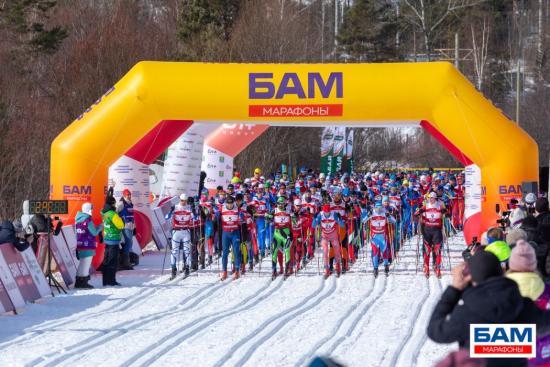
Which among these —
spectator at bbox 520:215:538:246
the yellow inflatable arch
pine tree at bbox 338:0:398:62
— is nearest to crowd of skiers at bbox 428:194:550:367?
spectator at bbox 520:215:538:246

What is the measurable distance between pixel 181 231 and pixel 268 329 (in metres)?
6.34

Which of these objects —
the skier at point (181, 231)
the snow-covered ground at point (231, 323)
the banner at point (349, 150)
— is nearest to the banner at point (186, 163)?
the snow-covered ground at point (231, 323)

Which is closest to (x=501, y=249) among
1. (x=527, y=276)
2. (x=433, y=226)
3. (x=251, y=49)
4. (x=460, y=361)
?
(x=527, y=276)

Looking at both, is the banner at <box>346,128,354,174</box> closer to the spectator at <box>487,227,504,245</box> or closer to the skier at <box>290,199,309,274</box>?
the skier at <box>290,199,309,274</box>

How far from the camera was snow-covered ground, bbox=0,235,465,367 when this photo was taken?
11.4 meters

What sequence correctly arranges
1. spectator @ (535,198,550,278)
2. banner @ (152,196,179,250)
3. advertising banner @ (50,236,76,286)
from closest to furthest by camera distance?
spectator @ (535,198,550,278) < advertising banner @ (50,236,76,286) < banner @ (152,196,179,250)

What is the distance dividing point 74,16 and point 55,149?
34457 millimetres

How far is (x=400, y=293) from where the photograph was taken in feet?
55.9

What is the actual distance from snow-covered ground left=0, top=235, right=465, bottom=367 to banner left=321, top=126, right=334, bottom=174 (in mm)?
22267

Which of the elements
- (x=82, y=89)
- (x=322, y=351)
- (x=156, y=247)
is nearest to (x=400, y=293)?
(x=322, y=351)

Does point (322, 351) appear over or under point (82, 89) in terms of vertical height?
under

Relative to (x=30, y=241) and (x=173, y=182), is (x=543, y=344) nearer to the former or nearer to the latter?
(x=30, y=241)

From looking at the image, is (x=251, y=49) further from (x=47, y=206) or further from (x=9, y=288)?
(x=9, y=288)

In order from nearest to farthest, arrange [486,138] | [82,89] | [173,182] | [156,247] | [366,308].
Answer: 1. [366,308]
2. [486,138]
3. [156,247]
4. [173,182]
5. [82,89]
